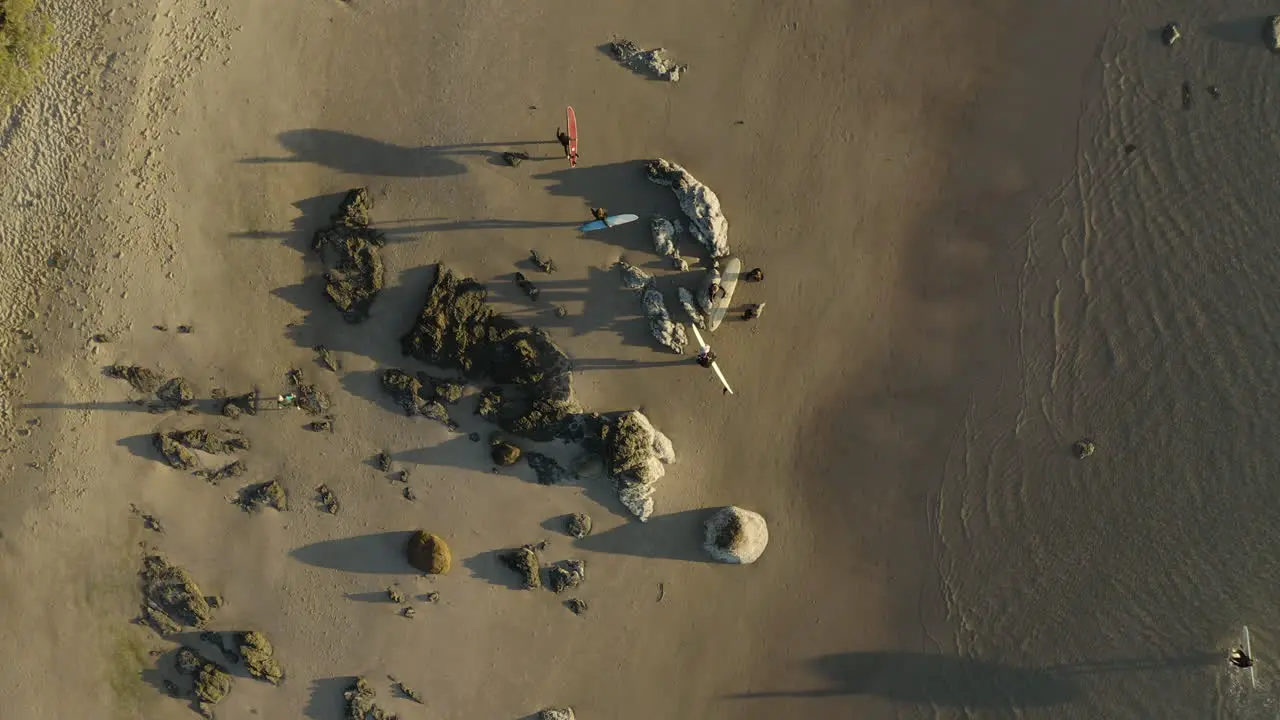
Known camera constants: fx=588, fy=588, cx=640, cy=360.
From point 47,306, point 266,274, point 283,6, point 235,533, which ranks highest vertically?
point 283,6

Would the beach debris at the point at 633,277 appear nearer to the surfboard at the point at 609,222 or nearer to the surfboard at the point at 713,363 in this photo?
the surfboard at the point at 609,222

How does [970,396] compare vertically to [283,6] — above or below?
below

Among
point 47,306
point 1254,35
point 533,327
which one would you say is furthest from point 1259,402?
point 47,306

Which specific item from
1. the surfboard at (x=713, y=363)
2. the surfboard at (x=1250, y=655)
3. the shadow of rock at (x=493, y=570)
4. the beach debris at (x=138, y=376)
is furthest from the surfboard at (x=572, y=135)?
the surfboard at (x=1250, y=655)

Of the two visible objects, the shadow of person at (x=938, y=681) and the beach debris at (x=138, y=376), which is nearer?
the shadow of person at (x=938, y=681)

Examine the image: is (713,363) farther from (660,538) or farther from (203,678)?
(203,678)

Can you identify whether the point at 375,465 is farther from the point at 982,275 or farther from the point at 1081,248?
the point at 1081,248

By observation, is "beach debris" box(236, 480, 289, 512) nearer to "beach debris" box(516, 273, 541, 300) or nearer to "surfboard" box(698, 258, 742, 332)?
"beach debris" box(516, 273, 541, 300)

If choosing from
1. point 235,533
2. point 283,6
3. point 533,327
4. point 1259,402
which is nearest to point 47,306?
point 235,533
